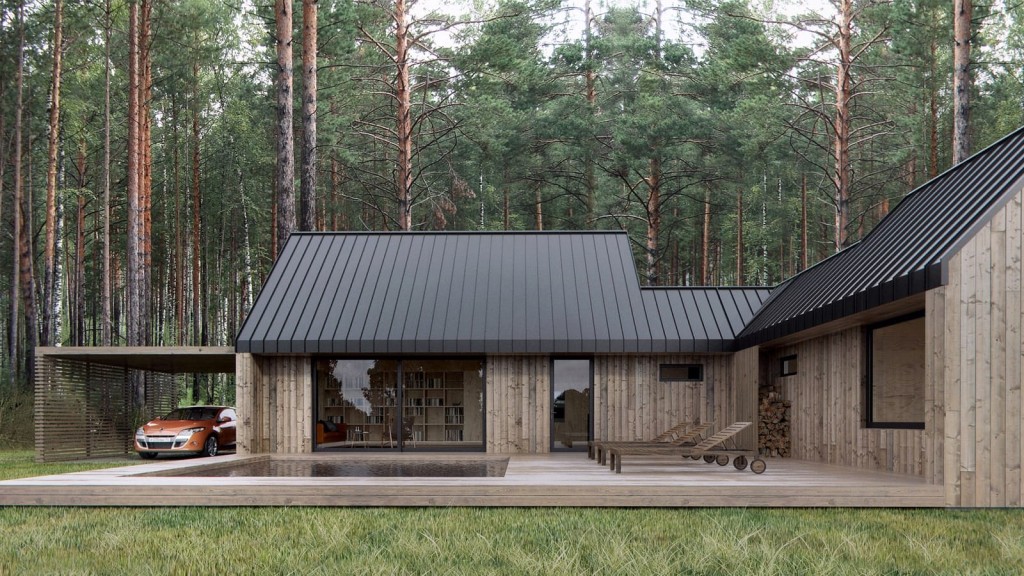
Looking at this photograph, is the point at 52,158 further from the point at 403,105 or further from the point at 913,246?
the point at 913,246

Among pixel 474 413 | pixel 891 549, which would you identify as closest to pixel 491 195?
pixel 474 413

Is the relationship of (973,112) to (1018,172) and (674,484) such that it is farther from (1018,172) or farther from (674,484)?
(674,484)

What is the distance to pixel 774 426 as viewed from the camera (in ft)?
45.0

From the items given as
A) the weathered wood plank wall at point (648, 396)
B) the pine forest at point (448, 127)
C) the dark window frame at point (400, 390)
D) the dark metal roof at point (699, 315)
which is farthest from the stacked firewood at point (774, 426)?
the pine forest at point (448, 127)

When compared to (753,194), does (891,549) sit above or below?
below

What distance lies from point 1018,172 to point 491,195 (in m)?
21.2

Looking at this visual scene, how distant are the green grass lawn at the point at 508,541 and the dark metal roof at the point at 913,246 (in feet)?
6.91

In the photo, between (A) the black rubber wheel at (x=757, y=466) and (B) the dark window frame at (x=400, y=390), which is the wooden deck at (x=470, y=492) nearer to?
(A) the black rubber wheel at (x=757, y=466)

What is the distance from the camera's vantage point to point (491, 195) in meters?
28.7

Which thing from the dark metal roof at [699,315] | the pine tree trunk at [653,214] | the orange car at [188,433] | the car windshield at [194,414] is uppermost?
the pine tree trunk at [653,214]

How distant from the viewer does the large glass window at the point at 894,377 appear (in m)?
10.6

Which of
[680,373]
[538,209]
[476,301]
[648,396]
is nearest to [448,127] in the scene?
[538,209]

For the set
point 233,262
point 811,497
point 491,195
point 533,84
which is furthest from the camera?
point 233,262

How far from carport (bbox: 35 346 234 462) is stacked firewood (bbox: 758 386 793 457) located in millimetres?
8214
